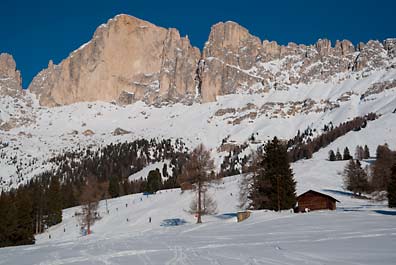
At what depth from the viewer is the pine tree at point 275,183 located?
139 ft

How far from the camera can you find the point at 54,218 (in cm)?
8150

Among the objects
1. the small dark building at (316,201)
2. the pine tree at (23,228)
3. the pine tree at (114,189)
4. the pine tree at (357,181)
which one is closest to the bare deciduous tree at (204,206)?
the small dark building at (316,201)

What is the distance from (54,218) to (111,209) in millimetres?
11157

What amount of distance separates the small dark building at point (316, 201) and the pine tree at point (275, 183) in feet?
21.3

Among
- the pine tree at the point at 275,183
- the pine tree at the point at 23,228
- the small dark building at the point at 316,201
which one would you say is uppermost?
the pine tree at the point at 275,183

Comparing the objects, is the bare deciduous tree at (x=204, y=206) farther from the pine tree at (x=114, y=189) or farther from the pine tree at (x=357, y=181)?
the pine tree at (x=114, y=189)

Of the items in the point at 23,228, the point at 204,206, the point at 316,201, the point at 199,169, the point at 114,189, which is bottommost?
the point at 23,228

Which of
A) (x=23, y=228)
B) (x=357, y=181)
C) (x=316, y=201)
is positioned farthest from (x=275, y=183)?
(x=357, y=181)

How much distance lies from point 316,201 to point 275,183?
956cm

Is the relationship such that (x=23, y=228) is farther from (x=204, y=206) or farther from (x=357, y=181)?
(x=357, y=181)

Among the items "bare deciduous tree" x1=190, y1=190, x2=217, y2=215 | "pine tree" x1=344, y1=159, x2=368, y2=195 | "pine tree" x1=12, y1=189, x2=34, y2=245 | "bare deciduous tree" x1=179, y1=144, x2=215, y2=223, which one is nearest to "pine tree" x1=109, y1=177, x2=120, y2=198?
"bare deciduous tree" x1=190, y1=190, x2=217, y2=215

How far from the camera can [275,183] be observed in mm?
42438

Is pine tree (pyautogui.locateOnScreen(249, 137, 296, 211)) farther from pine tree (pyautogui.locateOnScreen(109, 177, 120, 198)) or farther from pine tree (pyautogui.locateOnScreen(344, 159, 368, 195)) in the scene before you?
pine tree (pyautogui.locateOnScreen(109, 177, 120, 198))

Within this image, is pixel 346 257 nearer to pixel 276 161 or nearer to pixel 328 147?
pixel 276 161
